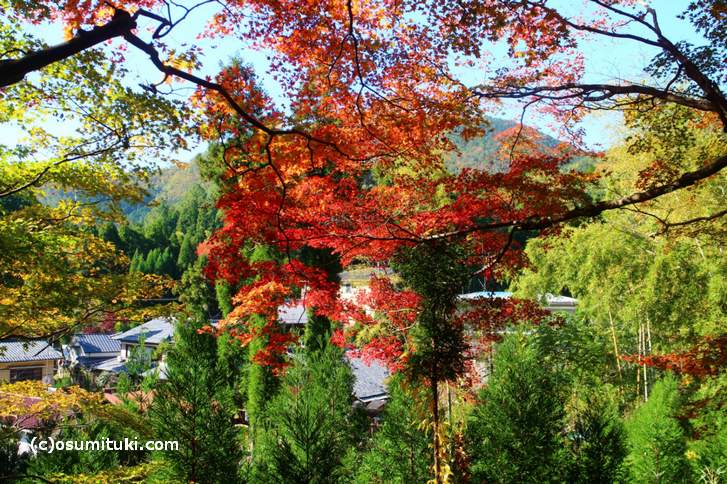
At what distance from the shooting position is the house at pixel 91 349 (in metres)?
26.6

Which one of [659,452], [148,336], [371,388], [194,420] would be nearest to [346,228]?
[194,420]

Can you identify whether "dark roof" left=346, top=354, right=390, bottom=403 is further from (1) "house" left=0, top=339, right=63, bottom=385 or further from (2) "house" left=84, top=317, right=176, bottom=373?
(1) "house" left=0, top=339, right=63, bottom=385

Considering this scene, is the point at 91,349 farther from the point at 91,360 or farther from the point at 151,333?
the point at 151,333

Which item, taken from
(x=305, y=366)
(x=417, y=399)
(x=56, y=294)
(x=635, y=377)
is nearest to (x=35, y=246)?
(x=56, y=294)

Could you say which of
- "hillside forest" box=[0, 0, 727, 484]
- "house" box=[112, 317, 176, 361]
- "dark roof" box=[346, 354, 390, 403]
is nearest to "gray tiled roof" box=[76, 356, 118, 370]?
"house" box=[112, 317, 176, 361]

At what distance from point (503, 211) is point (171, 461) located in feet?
13.7

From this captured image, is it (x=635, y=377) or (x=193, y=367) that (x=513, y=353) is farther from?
(x=635, y=377)

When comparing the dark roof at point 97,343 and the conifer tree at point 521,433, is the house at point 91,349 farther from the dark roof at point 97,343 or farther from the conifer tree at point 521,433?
the conifer tree at point 521,433

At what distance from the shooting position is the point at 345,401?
353 inches

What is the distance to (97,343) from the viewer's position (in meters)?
29.0

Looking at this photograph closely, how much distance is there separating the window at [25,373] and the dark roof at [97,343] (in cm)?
401

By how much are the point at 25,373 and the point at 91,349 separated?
513 centimetres

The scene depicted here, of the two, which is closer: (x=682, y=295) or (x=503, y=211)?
(x=503, y=211)

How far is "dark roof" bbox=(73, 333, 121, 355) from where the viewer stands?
27947 millimetres
